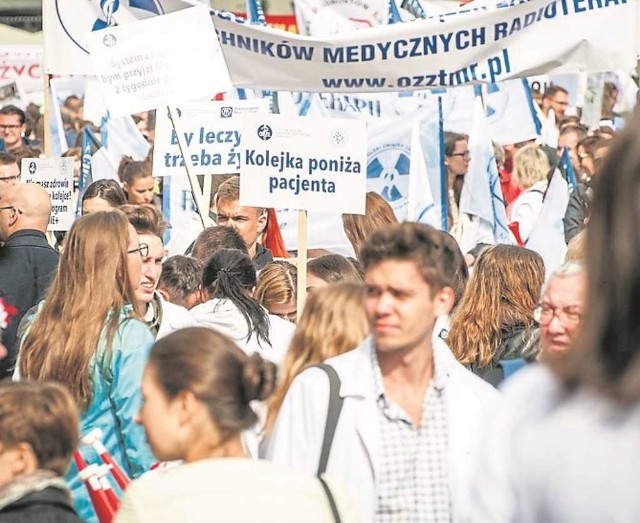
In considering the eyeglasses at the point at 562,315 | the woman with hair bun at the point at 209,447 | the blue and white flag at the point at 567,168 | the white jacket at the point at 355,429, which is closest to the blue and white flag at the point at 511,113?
the blue and white flag at the point at 567,168

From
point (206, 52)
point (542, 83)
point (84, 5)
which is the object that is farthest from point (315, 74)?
point (542, 83)

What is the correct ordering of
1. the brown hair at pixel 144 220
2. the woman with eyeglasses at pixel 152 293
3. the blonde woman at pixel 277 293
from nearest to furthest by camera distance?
the woman with eyeglasses at pixel 152 293, the brown hair at pixel 144 220, the blonde woman at pixel 277 293

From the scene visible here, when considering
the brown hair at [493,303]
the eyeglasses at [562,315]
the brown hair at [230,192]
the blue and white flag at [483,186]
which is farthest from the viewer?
the blue and white flag at [483,186]

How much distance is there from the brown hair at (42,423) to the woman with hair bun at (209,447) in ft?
1.30

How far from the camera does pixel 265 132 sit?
782 cm

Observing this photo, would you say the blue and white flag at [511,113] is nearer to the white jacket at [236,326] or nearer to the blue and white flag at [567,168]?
the blue and white flag at [567,168]

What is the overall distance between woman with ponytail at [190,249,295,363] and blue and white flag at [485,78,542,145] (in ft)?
24.5

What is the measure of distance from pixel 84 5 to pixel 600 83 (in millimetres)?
7382

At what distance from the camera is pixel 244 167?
7.71 metres

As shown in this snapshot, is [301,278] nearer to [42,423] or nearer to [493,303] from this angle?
[493,303]

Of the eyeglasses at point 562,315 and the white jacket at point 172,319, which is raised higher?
the eyeglasses at point 562,315

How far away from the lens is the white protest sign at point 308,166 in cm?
770

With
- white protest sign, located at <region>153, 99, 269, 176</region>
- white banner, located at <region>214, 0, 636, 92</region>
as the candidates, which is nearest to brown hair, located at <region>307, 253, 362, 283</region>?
white banner, located at <region>214, 0, 636, 92</region>

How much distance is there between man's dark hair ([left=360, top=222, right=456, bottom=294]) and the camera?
395 centimetres
